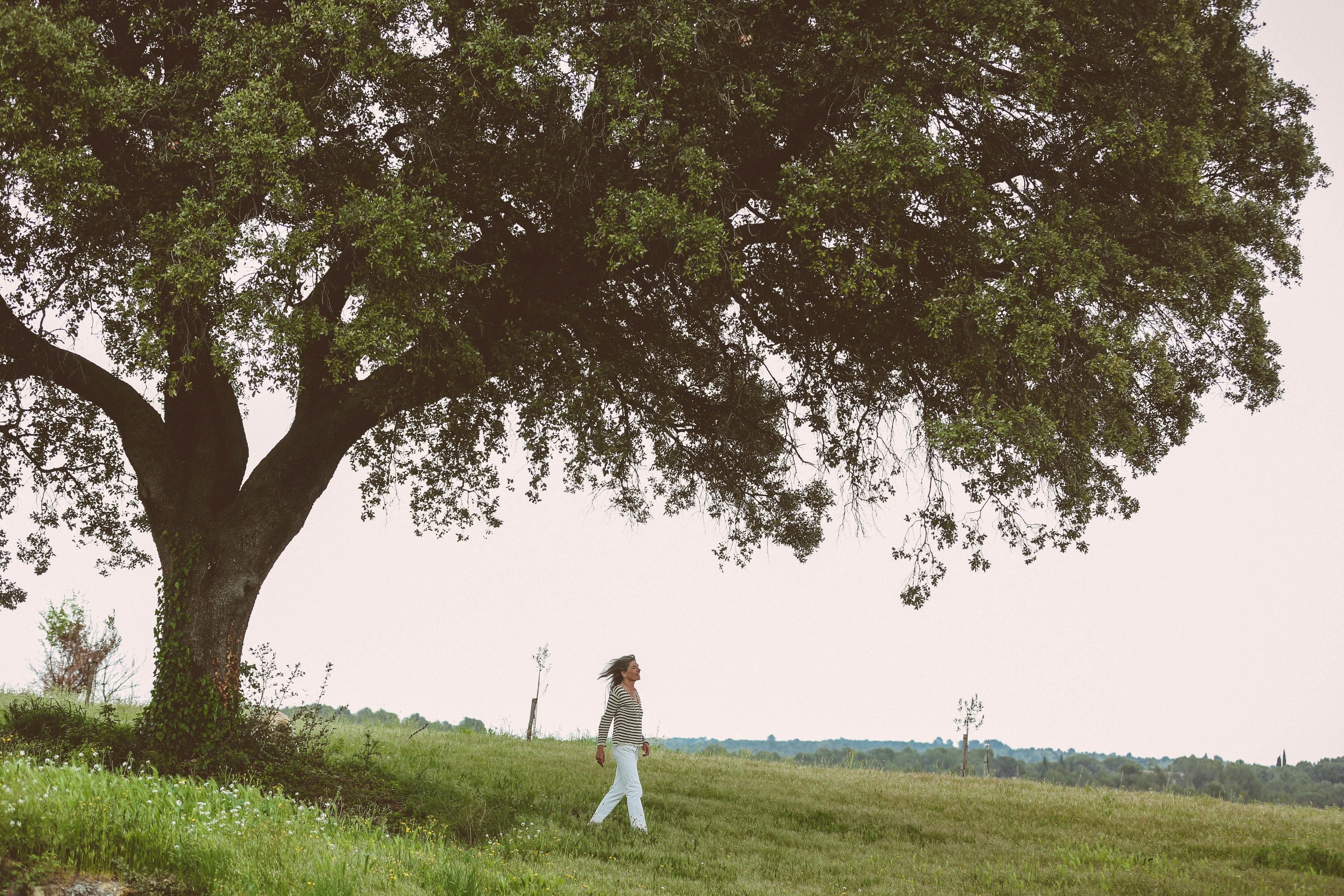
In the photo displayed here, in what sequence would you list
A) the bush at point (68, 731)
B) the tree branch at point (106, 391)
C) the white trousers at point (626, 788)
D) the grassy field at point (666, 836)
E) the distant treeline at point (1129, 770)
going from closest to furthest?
the grassy field at point (666, 836)
the white trousers at point (626, 788)
the bush at point (68, 731)
the tree branch at point (106, 391)
the distant treeline at point (1129, 770)

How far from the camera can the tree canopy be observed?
1145 centimetres

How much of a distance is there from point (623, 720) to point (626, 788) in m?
0.86

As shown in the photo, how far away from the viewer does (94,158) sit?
11031mm

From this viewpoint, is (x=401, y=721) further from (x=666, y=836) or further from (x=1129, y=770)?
(x=1129, y=770)

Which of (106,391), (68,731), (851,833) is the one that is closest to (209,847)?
(68,731)

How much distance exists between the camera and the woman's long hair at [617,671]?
504 inches

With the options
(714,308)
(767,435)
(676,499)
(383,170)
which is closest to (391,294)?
(383,170)

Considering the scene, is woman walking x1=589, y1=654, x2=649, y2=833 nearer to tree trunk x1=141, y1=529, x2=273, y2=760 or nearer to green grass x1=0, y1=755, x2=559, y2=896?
green grass x1=0, y1=755, x2=559, y2=896

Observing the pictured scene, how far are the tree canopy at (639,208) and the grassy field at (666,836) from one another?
407 centimetres

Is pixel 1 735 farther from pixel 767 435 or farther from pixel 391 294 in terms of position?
pixel 767 435

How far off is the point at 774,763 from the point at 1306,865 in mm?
12132

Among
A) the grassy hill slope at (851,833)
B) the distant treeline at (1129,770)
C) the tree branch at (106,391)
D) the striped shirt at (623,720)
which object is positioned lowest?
the distant treeline at (1129,770)

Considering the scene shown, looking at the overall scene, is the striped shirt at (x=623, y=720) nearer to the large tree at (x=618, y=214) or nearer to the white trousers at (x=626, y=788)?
the white trousers at (x=626, y=788)

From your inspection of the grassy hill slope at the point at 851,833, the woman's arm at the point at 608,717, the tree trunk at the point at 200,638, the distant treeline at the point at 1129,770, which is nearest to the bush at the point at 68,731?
the tree trunk at the point at 200,638
